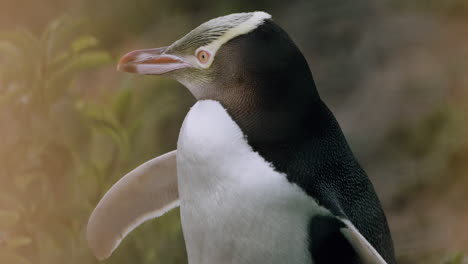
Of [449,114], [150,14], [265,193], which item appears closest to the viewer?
[265,193]

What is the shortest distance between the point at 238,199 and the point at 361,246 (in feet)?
0.35

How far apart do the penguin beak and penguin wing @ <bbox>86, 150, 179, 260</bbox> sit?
0.38ft

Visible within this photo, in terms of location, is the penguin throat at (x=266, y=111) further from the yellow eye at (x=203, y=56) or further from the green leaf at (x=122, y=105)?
the green leaf at (x=122, y=105)

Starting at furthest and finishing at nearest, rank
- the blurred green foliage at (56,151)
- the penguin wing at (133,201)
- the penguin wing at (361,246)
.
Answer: the blurred green foliage at (56,151) → the penguin wing at (133,201) → the penguin wing at (361,246)

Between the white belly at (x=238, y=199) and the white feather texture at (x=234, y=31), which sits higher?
the white feather texture at (x=234, y=31)

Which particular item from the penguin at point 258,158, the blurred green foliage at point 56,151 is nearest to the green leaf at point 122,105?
the blurred green foliage at point 56,151

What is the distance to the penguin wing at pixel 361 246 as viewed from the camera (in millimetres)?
581

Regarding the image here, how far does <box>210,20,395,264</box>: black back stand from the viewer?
60cm

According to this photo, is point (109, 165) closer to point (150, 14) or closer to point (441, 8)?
point (150, 14)

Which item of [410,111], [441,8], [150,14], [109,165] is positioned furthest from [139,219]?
[441,8]

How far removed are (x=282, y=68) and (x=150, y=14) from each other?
0.64 m

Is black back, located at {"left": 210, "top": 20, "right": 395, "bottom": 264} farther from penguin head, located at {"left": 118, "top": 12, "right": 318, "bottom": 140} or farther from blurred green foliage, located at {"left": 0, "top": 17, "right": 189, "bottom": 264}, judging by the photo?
blurred green foliage, located at {"left": 0, "top": 17, "right": 189, "bottom": 264}

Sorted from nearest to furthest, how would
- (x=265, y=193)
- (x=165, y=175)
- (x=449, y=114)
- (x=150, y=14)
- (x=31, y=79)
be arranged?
(x=265, y=193), (x=165, y=175), (x=31, y=79), (x=150, y=14), (x=449, y=114)

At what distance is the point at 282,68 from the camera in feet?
2.00
